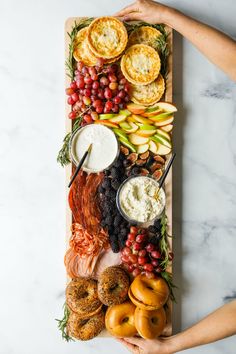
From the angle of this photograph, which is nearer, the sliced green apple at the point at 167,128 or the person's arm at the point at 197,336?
the person's arm at the point at 197,336

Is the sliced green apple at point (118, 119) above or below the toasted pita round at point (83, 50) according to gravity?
below

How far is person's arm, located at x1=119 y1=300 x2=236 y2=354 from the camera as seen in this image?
1.95 meters

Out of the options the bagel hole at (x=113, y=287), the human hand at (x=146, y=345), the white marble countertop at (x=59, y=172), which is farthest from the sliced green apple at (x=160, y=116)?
the human hand at (x=146, y=345)

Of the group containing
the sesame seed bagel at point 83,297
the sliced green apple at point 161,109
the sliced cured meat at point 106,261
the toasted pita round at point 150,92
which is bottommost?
the sesame seed bagel at point 83,297

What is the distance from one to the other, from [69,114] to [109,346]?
1.01 metres

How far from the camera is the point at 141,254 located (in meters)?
2.02

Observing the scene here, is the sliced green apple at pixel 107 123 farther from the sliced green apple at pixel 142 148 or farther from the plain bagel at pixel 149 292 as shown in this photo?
the plain bagel at pixel 149 292

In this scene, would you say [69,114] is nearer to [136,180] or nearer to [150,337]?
[136,180]

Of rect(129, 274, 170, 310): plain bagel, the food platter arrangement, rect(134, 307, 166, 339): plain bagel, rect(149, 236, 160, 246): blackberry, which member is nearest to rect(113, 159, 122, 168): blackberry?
the food platter arrangement

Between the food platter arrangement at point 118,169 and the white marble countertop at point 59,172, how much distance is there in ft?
0.32

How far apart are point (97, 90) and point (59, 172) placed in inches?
15.3

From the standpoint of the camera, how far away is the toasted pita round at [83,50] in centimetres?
204

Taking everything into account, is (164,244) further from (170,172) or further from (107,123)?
(107,123)

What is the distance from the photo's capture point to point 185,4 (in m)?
A: 2.11
